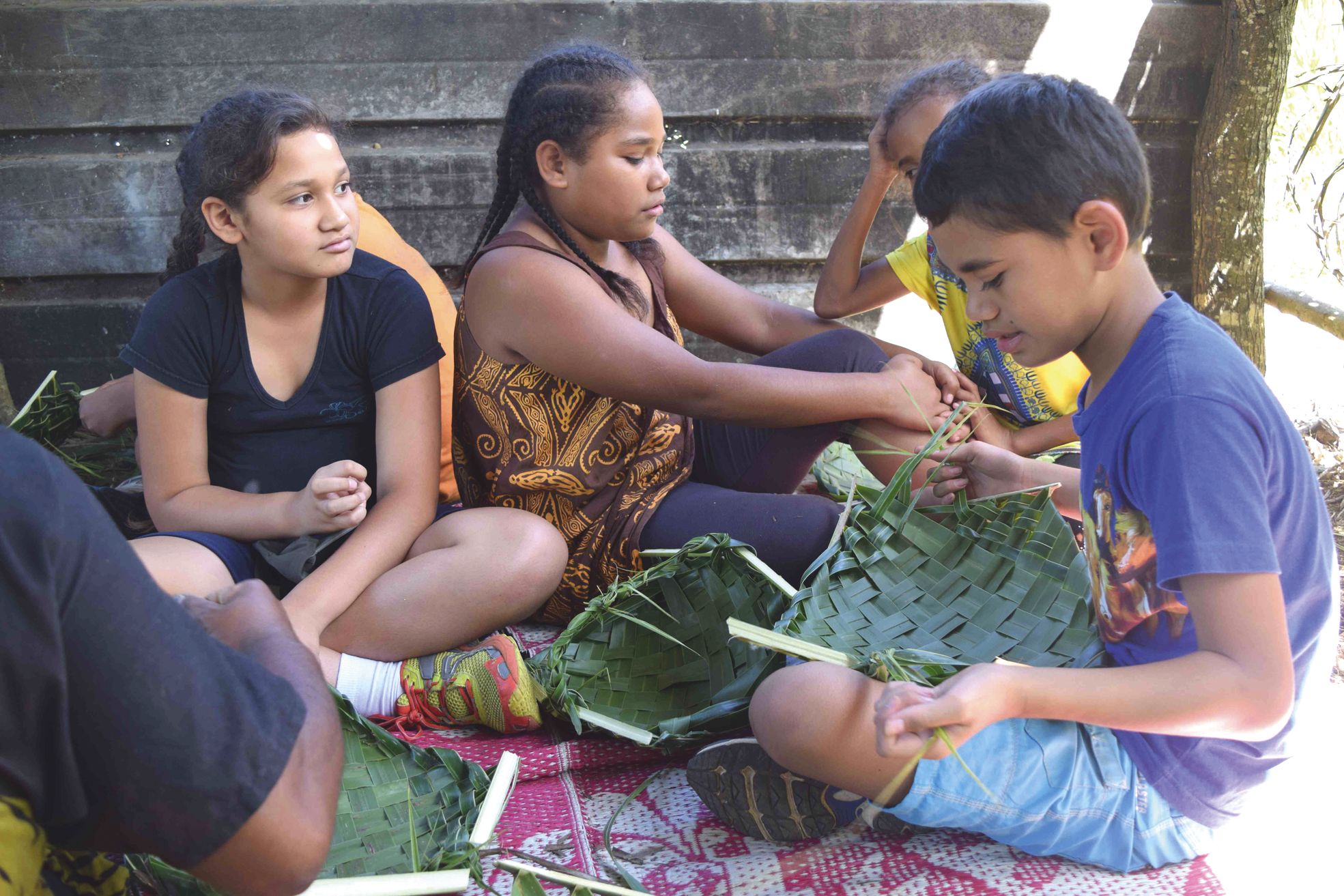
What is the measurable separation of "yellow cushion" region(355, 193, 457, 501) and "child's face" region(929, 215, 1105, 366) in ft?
4.87

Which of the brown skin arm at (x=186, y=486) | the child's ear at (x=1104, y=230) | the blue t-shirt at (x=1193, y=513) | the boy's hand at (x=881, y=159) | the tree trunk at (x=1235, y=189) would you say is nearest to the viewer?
the blue t-shirt at (x=1193, y=513)

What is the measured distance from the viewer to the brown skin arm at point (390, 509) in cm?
184

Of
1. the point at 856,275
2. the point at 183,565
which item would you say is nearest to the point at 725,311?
the point at 856,275

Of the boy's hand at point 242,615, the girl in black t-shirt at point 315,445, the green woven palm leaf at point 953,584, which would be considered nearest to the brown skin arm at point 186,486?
Result: the girl in black t-shirt at point 315,445

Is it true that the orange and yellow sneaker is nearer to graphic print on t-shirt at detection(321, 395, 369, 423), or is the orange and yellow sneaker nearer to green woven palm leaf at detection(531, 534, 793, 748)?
green woven palm leaf at detection(531, 534, 793, 748)

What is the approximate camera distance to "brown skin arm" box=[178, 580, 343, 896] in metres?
0.85

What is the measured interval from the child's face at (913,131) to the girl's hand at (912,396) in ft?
1.50

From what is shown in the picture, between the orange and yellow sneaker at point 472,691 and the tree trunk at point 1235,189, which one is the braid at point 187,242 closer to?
the orange and yellow sneaker at point 472,691

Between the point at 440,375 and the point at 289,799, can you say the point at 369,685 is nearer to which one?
the point at 440,375

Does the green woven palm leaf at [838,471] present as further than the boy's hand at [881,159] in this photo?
Yes

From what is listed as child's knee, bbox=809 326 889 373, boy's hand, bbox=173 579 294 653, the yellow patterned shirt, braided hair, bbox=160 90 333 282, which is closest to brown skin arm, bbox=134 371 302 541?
braided hair, bbox=160 90 333 282

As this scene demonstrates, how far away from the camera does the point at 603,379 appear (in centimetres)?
199

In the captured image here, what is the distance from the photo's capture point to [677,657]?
1824mm

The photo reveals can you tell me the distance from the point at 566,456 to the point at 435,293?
0.85 meters
